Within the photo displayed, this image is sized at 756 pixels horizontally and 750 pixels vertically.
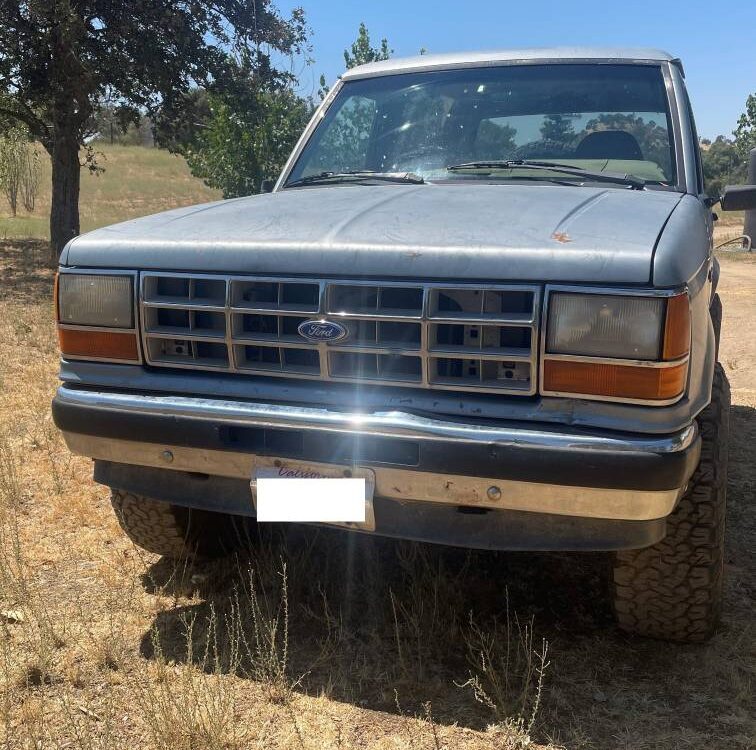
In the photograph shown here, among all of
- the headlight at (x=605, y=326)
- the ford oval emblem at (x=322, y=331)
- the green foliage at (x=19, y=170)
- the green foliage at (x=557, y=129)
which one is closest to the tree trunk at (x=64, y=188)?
the green foliage at (x=19, y=170)

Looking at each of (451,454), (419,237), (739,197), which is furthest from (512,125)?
(451,454)

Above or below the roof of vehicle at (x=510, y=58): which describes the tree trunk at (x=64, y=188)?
below

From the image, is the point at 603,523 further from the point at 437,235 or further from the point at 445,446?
the point at 437,235

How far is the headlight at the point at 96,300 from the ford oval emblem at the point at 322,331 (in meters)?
0.60

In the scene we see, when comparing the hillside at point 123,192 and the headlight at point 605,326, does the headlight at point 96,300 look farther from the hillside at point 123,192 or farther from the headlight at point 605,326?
the hillside at point 123,192

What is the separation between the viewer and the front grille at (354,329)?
2.04m

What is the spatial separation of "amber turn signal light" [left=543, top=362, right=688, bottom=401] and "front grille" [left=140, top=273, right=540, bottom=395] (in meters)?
0.07

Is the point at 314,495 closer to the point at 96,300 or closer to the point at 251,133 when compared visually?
the point at 96,300

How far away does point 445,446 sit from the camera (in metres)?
2.04

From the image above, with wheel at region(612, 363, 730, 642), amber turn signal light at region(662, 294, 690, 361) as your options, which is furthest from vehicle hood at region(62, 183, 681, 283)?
wheel at region(612, 363, 730, 642)

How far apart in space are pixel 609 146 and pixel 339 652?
2.23 m

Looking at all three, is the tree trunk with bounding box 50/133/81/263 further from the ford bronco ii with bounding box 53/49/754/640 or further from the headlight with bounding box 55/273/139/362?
the headlight with bounding box 55/273/139/362

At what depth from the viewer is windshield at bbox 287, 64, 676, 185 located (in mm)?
3162

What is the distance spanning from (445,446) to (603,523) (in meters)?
0.48
